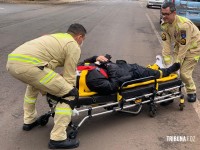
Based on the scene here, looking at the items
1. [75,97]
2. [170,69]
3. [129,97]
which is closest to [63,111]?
[75,97]

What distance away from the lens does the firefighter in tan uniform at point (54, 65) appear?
4113mm

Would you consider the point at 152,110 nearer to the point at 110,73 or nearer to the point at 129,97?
the point at 129,97

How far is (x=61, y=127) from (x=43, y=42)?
3.29ft

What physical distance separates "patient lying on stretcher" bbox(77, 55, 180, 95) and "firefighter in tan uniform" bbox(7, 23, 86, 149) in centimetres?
44

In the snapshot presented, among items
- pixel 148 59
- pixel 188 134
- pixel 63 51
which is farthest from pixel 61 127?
pixel 148 59

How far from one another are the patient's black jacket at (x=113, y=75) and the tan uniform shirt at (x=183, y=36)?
0.66 metres

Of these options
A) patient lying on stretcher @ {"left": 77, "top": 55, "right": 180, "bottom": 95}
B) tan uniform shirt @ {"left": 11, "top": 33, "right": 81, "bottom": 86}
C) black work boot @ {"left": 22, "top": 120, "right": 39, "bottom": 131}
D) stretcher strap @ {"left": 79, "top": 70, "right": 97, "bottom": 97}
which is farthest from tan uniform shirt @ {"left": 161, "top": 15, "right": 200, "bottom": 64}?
black work boot @ {"left": 22, "top": 120, "right": 39, "bottom": 131}

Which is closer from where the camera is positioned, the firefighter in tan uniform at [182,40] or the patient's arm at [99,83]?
the patient's arm at [99,83]

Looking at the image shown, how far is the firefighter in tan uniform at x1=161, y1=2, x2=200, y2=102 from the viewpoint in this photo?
221 inches

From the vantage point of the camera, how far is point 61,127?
4.27 m

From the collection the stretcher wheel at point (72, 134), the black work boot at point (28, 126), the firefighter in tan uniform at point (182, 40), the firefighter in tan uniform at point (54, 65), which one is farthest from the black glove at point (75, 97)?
the firefighter in tan uniform at point (182, 40)

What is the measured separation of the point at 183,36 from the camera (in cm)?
571

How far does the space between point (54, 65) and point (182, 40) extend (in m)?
2.36

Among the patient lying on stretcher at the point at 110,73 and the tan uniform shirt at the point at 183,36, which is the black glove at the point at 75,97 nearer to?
the patient lying on stretcher at the point at 110,73
